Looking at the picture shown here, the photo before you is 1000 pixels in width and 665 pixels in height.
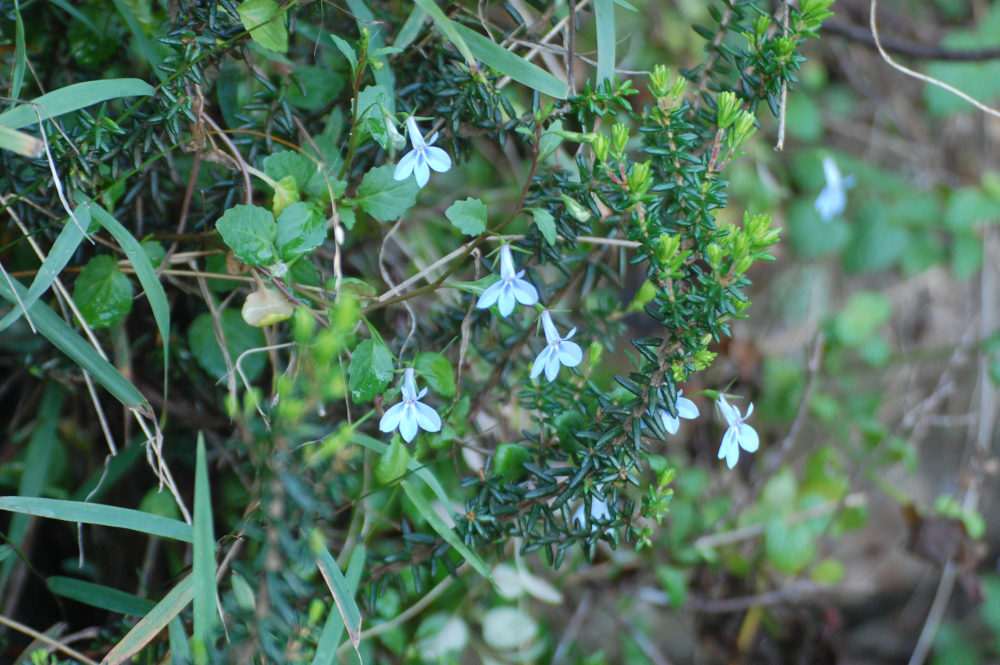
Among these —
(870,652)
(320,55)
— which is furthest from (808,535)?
(320,55)

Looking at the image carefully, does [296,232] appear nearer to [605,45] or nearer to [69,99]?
[69,99]

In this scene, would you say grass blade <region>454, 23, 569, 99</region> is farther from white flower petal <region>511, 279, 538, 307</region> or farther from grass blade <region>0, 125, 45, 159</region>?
grass blade <region>0, 125, 45, 159</region>

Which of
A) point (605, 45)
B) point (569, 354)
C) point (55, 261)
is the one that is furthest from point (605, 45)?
point (55, 261)

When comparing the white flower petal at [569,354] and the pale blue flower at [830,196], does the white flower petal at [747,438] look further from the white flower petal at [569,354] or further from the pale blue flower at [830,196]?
the pale blue flower at [830,196]

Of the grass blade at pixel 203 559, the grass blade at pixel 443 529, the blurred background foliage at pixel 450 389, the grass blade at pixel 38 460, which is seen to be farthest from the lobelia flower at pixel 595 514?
the grass blade at pixel 38 460

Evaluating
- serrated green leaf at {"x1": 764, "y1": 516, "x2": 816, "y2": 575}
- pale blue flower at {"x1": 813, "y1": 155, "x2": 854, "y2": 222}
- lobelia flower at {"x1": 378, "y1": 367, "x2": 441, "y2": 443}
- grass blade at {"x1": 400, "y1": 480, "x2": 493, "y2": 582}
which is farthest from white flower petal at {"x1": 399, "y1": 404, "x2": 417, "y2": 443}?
pale blue flower at {"x1": 813, "y1": 155, "x2": 854, "y2": 222}

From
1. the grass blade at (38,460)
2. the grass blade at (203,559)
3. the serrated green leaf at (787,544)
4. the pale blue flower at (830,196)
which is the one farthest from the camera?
the pale blue flower at (830,196)
